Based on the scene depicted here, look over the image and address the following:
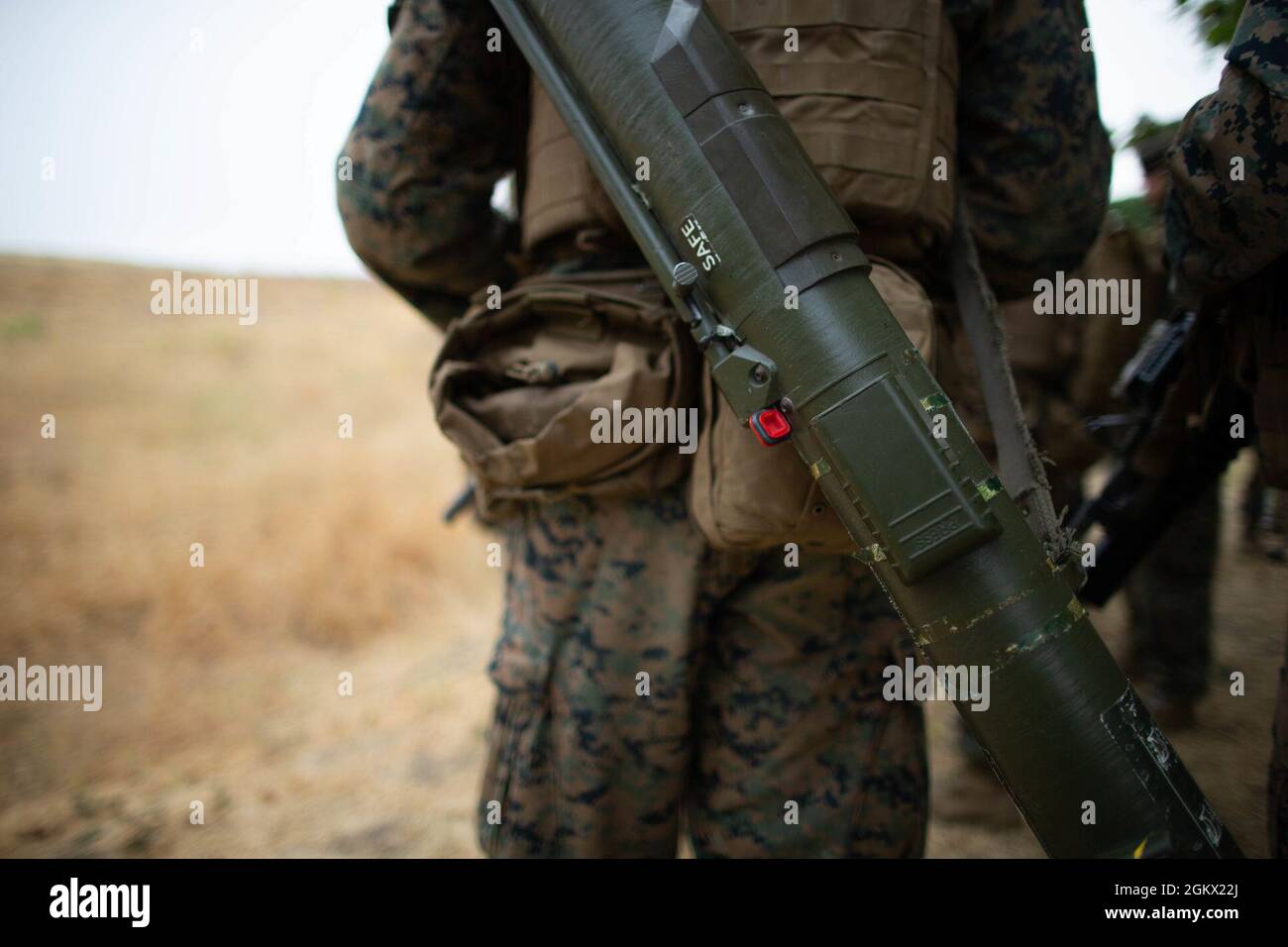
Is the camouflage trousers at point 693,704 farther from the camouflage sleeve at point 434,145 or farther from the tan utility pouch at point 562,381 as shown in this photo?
the camouflage sleeve at point 434,145

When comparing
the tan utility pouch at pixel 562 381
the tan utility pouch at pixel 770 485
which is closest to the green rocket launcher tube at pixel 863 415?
the tan utility pouch at pixel 770 485

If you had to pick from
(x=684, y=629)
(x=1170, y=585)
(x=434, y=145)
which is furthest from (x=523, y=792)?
(x=1170, y=585)

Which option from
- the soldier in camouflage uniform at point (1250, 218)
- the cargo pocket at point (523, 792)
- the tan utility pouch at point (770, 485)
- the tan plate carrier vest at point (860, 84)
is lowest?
the cargo pocket at point (523, 792)

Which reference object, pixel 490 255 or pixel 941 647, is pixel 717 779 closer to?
pixel 941 647

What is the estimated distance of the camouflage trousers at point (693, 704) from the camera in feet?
5.79

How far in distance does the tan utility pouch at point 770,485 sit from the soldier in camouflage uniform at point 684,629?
0.71 feet

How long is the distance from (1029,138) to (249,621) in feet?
14.3

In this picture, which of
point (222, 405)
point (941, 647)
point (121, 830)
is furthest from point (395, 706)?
point (222, 405)

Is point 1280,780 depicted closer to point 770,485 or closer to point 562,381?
point 770,485

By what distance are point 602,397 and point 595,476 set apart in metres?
0.18

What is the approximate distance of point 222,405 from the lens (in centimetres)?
726

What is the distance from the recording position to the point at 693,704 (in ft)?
6.14

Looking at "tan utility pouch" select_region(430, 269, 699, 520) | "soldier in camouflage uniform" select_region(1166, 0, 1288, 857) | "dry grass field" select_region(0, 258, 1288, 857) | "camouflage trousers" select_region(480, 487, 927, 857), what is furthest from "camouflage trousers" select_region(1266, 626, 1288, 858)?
"dry grass field" select_region(0, 258, 1288, 857)

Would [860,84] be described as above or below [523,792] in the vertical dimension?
above
